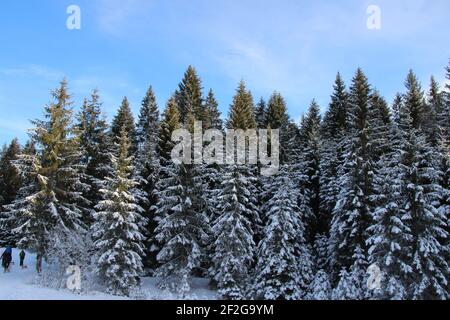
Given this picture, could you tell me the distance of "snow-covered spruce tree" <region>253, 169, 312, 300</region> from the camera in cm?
3394

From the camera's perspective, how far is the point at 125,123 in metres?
50.9

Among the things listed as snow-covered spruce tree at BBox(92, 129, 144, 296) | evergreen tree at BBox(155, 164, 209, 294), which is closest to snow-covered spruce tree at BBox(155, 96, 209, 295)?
evergreen tree at BBox(155, 164, 209, 294)

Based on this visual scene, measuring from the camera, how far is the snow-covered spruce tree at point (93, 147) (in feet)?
136

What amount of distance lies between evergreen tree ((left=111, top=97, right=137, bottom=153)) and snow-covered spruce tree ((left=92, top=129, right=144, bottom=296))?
15.0 meters

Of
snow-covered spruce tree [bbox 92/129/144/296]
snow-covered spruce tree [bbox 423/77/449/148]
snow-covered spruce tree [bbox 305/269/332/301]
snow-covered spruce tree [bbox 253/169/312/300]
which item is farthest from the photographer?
snow-covered spruce tree [bbox 423/77/449/148]

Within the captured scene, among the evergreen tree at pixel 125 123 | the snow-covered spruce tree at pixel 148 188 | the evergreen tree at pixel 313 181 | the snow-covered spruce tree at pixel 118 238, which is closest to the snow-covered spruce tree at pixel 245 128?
the evergreen tree at pixel 313 181

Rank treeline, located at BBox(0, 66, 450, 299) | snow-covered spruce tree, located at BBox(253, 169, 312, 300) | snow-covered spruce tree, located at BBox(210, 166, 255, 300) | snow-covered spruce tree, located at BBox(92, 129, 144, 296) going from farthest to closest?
snow-covered spruce tree, located at BBox(210, 166, 255, 300), snow-covered spruce tree, located at BBox(253, 169, 312, 300), snow-covered spruce tree, located at BBox(92, 129, 144, 296), treeline, located at BBox(0, 66, 450, 299)

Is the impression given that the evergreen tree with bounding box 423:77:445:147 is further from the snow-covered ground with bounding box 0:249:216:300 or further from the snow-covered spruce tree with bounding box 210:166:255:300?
the snow-covered ground with bounding box 0:249:216:300

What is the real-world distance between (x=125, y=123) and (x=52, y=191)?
18.4 meters

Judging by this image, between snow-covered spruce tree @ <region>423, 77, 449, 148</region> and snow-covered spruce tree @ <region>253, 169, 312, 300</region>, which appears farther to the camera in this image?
snow-covered spruce tree @ <region>423, 77, 449, 148</region>

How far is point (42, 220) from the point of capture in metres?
33.4

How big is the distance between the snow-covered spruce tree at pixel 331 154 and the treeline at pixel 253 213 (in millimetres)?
213

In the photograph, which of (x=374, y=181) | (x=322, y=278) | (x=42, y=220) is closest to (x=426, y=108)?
(x=374, y=181)

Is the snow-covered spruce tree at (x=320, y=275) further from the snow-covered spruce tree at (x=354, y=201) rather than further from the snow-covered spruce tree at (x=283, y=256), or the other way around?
the snow-covered spruce tree at (x=354, y=201)
